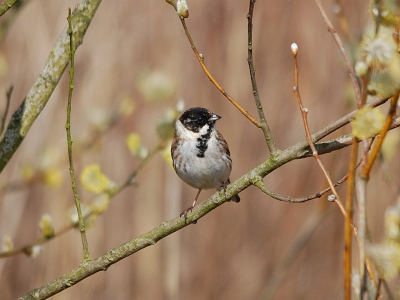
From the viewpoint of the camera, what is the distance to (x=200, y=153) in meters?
2.80

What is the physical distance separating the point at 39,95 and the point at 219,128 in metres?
3.01

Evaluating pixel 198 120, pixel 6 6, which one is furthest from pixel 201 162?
pixel 6 6

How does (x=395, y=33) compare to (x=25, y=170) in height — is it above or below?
below

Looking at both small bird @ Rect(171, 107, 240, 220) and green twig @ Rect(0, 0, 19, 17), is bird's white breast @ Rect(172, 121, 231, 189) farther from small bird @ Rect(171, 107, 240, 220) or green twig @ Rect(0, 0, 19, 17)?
green twig @ Rect(0, 0, 19, 17)

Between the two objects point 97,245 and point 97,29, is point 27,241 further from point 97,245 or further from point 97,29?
point 97,29

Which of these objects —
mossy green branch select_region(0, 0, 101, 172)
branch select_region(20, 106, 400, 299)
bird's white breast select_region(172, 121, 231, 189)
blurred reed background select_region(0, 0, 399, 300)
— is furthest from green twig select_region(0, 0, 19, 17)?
blurred reed background select_region(0, 0, 399, 300)

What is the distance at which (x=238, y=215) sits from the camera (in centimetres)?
494

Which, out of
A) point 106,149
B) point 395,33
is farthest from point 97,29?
point 395,33

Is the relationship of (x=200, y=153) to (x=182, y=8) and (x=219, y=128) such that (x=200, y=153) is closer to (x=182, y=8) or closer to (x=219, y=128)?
(x=182, y=8)

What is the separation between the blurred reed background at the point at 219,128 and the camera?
4.17 metres

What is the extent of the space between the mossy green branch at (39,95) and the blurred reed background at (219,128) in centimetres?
202

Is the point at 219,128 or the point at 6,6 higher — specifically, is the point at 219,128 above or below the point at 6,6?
above

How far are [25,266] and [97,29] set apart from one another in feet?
6.21

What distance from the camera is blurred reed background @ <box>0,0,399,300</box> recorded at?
13.7 feet
